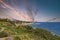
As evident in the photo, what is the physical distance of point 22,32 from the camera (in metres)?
1.96

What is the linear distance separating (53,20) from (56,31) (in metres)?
0.16

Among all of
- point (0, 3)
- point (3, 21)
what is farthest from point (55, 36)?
point (0, 3)

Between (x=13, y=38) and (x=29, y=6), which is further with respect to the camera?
(x=29, y=6)

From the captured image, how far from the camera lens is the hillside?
6.26ft

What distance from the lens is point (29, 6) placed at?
6.61 ft

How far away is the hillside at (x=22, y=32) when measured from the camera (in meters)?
1.91

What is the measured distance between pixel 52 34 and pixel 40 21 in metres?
0.24

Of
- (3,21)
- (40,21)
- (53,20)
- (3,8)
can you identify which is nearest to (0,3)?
(3,8)

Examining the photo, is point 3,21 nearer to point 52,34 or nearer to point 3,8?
point 3,8

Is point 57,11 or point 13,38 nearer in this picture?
point 13,38

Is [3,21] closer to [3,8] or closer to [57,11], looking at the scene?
[3,8]

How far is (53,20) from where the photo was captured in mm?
1998

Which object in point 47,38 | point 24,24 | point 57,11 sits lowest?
point 47,38

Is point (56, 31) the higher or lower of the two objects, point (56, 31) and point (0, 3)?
the lower
